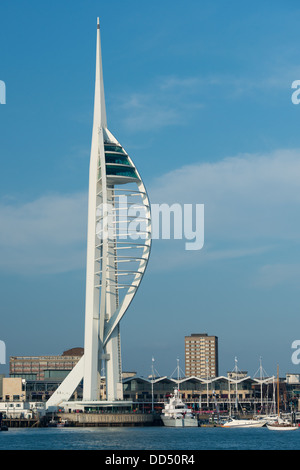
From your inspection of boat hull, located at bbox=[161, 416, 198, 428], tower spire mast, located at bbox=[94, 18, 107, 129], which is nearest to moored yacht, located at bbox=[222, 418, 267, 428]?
boat hull, located at bbox=[161, 416, 198, 428]

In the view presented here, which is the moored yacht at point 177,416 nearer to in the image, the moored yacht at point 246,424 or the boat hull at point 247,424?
the moored yacht at point 246,424

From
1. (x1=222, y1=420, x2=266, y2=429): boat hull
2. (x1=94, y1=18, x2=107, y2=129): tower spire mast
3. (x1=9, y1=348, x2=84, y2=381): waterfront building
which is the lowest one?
(x1=222, y1=420, x2=266, y2=429): boat hull

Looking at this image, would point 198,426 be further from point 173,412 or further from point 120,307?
point 120,307

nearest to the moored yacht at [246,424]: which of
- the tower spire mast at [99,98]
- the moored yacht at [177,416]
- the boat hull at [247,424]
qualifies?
the boat hull at [247,424]

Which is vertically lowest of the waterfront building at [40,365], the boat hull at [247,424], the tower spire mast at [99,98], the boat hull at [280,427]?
the boat hull at [247,424]

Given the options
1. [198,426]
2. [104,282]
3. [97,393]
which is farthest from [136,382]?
[104,282]

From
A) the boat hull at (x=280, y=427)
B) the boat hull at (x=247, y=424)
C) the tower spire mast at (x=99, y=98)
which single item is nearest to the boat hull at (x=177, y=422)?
the boat hull at (x=247, y=424)

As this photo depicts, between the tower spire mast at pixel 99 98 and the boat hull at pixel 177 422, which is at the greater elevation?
the tower spire mast at pixel 99 98

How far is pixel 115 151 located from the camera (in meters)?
118

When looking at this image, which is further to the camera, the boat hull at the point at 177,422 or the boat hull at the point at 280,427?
the boat hull at the point at 177,422

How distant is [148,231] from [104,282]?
9.70 metres

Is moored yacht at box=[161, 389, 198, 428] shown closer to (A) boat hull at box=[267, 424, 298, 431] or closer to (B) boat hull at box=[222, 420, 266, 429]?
(B) boat hull at box=[222, 420, 266, 429]

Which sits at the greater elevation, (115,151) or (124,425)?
(115,151)

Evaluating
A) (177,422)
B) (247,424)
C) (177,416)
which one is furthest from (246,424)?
(177,422)
